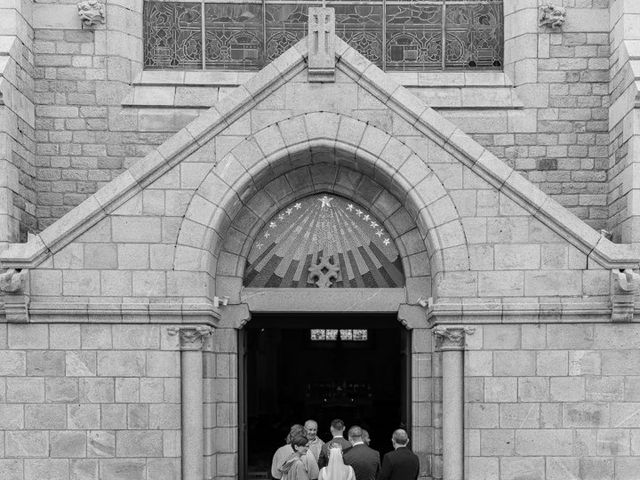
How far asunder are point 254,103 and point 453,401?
13.8ft

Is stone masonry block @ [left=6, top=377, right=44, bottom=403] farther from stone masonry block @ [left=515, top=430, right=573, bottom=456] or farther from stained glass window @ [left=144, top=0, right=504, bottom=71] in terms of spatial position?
stone masonry block @ [left=515, top=430, right=573, bottom=456]

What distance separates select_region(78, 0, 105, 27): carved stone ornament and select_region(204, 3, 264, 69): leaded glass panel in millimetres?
1543

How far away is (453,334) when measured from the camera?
36.0 feet

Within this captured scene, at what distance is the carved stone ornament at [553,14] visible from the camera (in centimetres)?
1313

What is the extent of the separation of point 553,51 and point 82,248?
7.09 metres

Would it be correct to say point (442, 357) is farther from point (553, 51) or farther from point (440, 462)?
point (553, 51)

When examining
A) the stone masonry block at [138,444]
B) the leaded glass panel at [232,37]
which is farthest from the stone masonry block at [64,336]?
the leaded glass panel at [232,37]

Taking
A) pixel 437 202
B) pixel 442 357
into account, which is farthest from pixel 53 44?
pixel 442 357

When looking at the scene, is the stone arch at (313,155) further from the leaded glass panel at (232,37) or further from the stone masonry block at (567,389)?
the leaded glass panel at (232,37)

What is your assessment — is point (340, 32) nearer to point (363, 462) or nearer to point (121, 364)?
point (121, 364)

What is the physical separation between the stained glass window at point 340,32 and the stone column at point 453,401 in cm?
461

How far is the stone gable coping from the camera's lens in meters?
10.8

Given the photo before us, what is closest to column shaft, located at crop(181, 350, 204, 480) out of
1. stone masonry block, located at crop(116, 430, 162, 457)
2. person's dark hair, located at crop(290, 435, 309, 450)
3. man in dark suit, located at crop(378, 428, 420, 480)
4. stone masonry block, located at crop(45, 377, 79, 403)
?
stone masonry block, located at crop(116, 430, 162, 457)

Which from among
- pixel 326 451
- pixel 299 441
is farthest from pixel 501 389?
pixel 299 441
